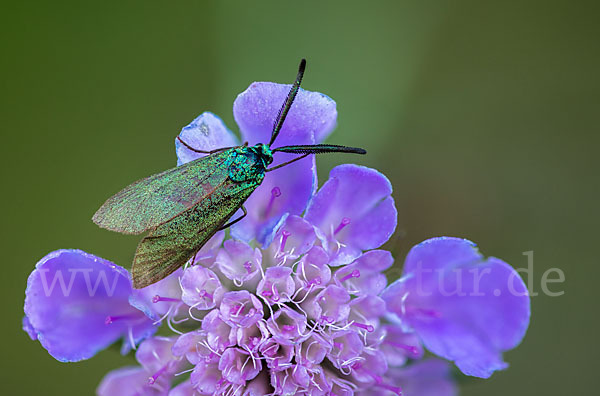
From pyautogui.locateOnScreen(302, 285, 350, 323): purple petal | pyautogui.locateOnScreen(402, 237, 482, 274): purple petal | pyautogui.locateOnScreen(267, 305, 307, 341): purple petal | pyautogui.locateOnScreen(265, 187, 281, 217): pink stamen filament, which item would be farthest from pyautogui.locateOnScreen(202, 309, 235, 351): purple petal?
pyautogui.locateOnScreen(402, 237, 482, 274): purple petal

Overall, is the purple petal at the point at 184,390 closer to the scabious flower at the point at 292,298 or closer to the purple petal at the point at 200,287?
the scabious flower at the point at 292,298

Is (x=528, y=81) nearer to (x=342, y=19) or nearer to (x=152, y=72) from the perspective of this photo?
(x=342, y=19)

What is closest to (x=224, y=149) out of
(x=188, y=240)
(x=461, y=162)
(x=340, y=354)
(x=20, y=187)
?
(x=188, y=240)

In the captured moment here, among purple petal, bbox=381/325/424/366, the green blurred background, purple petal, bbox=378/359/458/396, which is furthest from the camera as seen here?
the green blurred background

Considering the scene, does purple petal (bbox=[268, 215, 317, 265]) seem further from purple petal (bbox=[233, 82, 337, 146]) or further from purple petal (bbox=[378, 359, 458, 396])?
purple petal (bbox=[378, 359, 458, 396])

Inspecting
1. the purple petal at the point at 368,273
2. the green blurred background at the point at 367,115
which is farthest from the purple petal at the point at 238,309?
the green blurred background at the point at 367,115

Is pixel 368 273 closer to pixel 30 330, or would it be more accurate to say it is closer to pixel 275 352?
pixel 275 352
